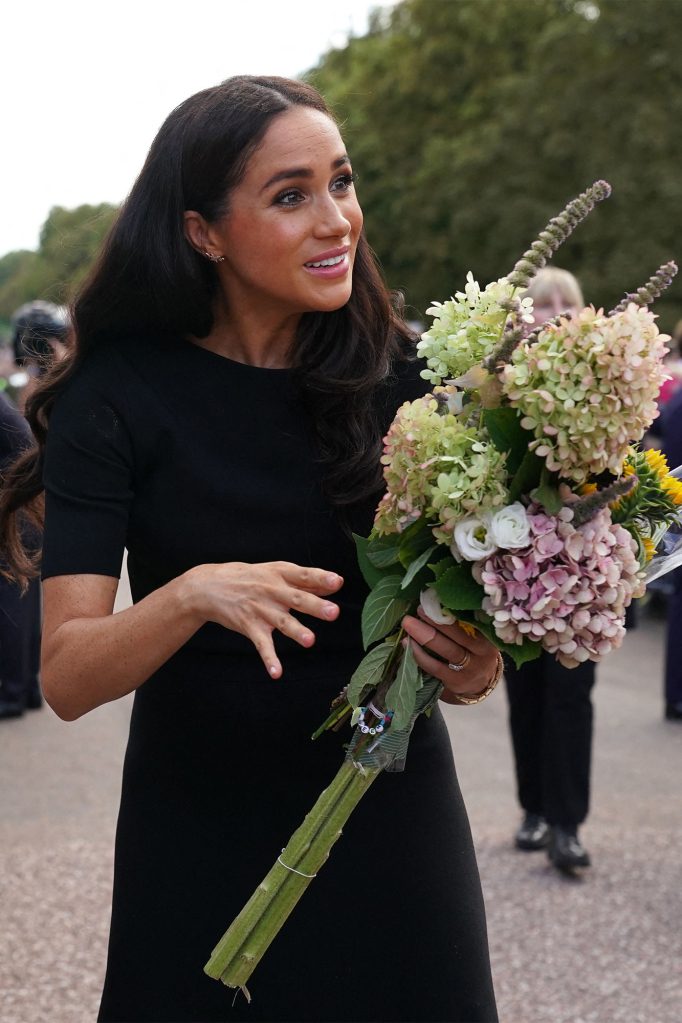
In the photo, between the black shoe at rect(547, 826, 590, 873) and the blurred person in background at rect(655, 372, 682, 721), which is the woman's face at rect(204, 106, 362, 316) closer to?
the black shoe at rect(547, 826, 590, 873)

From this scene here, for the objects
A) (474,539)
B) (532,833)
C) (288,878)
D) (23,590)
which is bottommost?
(532,833)

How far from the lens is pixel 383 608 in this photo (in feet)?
7.32

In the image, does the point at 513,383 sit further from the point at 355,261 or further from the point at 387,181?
the point at 387,181

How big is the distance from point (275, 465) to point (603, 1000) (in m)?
2.64

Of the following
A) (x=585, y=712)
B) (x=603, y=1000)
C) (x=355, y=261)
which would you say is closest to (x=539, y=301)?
(x=585, y=712)

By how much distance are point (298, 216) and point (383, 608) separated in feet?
2.30

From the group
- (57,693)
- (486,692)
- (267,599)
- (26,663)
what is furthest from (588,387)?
(26,663)

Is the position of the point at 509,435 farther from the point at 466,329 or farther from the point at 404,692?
the point at 404,692

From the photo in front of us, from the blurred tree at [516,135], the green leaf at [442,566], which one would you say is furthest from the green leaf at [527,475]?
the blurred tree at [516,135]

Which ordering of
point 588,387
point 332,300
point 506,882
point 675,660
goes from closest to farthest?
point 588,387
point 332,300
point 506,882
point 675,660

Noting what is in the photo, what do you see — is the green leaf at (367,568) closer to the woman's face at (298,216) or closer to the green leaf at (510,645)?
the green leaf at (510,645)

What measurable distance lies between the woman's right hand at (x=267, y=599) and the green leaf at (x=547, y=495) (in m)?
0.30

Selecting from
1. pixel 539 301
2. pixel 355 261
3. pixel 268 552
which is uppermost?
pixel 355 261

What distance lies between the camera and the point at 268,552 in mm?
2514
